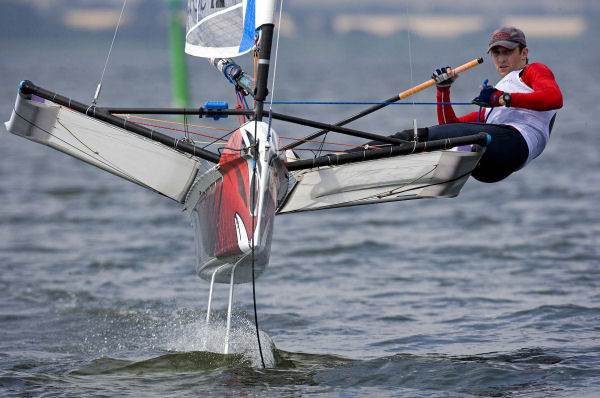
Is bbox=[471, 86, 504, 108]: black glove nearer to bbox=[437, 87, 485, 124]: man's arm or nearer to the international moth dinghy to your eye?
the international moth dinghy

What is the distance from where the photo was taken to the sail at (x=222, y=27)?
7.18 m

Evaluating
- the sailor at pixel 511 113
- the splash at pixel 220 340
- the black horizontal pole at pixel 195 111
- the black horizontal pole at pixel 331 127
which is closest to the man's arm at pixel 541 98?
the sailor at pixel 511 113

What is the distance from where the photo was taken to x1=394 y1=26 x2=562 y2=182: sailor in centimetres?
672

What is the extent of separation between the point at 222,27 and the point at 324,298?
3.80 meters

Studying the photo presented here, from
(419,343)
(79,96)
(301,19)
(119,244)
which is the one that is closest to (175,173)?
(419,343)

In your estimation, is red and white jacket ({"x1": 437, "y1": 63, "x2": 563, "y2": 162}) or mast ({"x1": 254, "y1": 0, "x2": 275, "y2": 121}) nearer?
mast ({"x1": 254, "y1": 0, "x2": 275, "y2": 121})

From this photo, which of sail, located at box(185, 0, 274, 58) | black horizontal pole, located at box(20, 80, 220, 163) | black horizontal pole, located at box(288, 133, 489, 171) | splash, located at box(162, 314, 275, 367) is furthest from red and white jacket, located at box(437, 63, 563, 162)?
splash, located at box(162, 314, 275, 367)

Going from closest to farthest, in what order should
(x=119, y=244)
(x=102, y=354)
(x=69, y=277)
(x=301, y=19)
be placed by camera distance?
(x=102, y=354) < (x=69, y=277) < (x=119, y=244) < (x=301, y=19)

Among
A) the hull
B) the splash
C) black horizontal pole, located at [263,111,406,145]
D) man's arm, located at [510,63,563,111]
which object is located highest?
man's arm, located at [510,63,563,111]

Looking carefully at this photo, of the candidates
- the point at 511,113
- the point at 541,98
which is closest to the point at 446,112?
the point at 511,113

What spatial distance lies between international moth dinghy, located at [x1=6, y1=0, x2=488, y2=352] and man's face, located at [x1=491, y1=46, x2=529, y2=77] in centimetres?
61

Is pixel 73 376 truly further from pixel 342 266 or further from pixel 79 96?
pixel 79 96

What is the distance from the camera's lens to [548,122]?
7.18m

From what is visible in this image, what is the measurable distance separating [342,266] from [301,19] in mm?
112728
